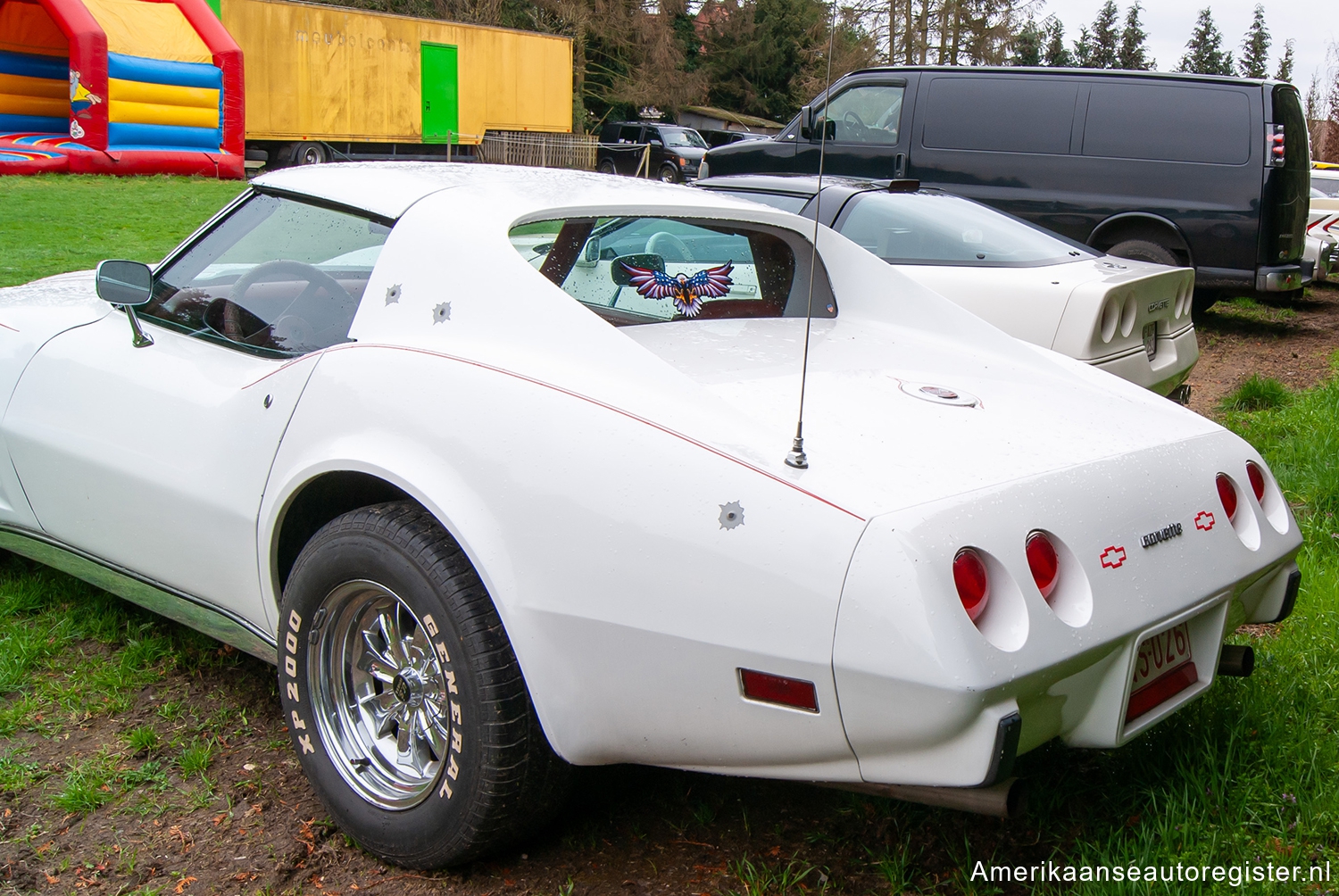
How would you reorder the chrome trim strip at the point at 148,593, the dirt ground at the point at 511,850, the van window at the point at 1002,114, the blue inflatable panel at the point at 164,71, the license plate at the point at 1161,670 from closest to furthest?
1. the license plate at the point at 1161,670
2. the dirt ground at the point at 511,850
3. the chrome trim strip at the point at 148,593
4. the van window at the point at 1002,114
5. the blue inflatable panel at the point at 164,71

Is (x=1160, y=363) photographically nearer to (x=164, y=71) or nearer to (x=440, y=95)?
(x=164, y=71)

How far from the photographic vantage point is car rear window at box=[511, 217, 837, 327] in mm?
2775

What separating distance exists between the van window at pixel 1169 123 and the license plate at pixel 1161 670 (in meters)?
7.54

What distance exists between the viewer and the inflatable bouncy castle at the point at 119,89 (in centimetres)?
1571

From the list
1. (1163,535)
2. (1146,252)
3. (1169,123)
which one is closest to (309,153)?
(1169,123)

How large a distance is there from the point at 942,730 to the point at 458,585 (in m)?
0.91

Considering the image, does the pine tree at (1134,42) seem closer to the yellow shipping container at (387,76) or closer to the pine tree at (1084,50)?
the pine tree at (1084,50)

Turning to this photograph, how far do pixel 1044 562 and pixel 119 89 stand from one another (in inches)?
689

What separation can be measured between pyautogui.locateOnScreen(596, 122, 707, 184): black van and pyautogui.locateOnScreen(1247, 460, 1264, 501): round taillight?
24686 mm

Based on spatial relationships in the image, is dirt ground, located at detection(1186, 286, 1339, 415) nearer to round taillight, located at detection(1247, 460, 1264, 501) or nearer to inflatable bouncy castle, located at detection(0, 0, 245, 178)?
round taillight, located at detection(1247, 460, 1264, 501)

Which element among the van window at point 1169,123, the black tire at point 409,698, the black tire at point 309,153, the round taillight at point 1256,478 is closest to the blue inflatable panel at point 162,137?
the black tire at point 309,153

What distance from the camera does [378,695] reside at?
2408 mm

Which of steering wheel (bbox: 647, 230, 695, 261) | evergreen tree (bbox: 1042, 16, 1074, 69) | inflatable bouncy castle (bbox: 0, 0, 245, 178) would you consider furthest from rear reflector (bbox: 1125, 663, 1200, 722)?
evergreen tree (bbox: 1042, 16, 1074, 69)

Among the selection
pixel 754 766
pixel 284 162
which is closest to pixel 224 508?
pixel 754 766
